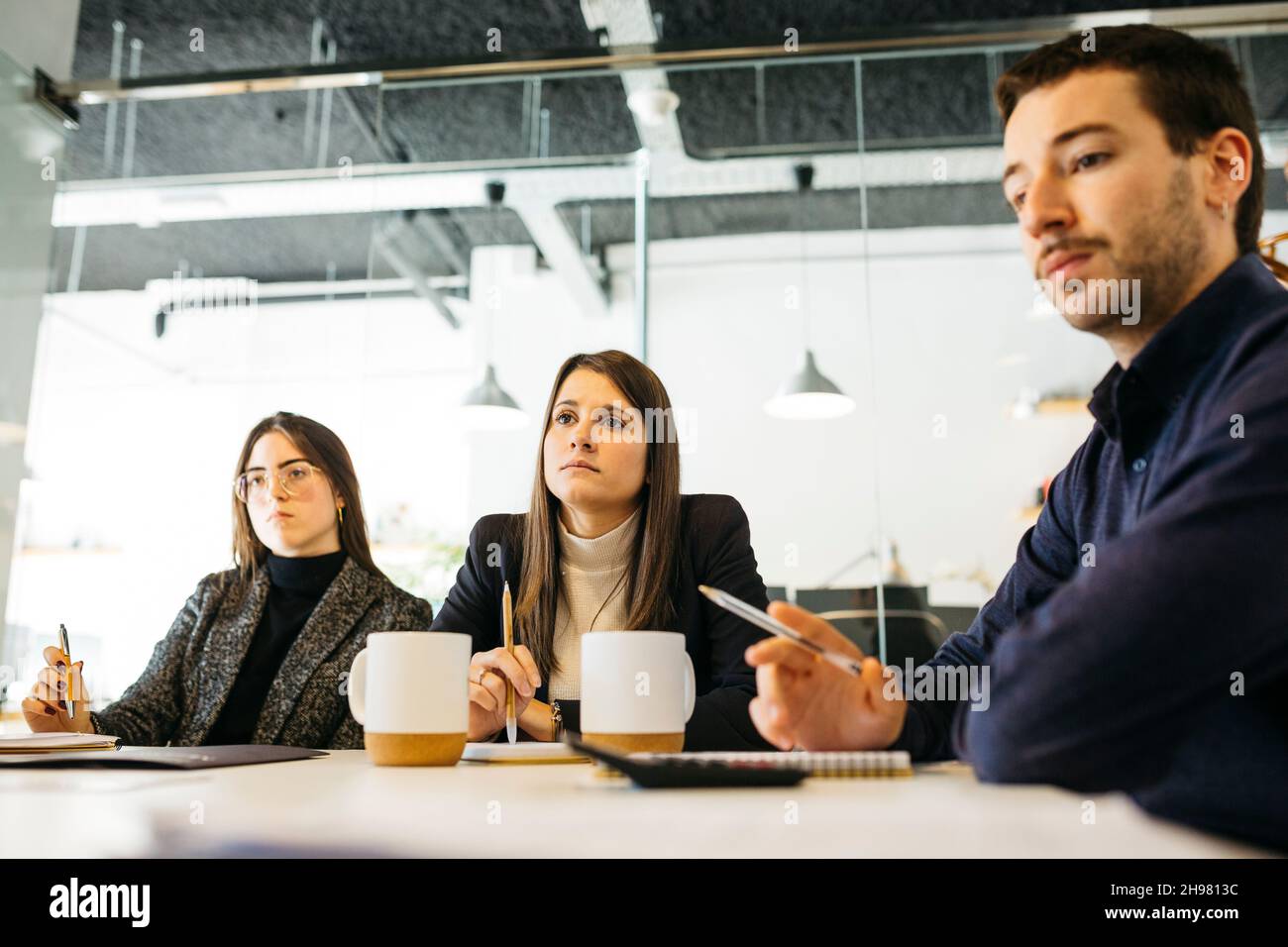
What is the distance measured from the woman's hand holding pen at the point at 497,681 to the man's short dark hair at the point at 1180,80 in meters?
0.95

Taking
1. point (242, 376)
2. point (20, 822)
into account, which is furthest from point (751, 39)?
point (242, 376)

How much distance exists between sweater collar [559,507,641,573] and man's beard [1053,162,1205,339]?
1143 millimetres

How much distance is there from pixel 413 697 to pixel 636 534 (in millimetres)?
1084

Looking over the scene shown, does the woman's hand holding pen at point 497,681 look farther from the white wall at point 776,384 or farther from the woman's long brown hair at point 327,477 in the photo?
the white wall at point 776,384

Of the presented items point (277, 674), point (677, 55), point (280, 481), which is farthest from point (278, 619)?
point (677, 55)

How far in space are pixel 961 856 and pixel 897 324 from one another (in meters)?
5.13

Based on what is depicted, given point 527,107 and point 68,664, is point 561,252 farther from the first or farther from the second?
point 68,664

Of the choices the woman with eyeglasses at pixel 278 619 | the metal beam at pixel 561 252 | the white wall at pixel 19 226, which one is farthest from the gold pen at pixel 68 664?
the metal beam at pixel 561 252

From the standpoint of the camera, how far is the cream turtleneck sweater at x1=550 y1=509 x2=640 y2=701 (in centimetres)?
193

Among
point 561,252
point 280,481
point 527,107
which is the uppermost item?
point 527,107

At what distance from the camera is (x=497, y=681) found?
1.37 metres

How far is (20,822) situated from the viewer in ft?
2.10

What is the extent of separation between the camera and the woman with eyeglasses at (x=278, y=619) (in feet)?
7.37
